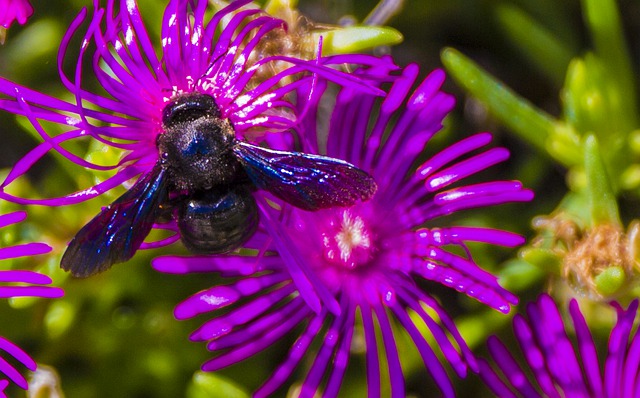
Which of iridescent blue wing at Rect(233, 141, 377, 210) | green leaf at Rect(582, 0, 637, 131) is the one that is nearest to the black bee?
iridescent blue wing at Rect(233, 141, 377, 210)

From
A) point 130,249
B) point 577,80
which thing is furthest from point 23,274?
point 577,80

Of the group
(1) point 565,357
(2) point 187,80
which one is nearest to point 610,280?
(1) point 565,357

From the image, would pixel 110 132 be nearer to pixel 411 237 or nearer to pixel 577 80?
pixel 411 237

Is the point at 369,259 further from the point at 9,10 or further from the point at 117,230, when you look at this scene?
the point at 9,10

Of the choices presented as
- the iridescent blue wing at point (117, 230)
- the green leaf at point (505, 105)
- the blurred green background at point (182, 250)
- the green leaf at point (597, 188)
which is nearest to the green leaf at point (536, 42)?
the blurred green background at point (182, 250)

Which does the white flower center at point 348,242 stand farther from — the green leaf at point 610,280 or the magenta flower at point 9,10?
the magenta flower at point 9,10

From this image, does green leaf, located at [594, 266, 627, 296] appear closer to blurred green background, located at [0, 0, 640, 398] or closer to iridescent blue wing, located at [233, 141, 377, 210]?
blurred green background, located at [0, 0, 640, 398]

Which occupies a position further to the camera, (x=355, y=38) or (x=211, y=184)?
(x=355, y=38)
